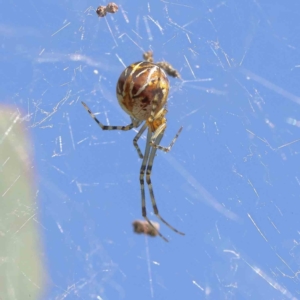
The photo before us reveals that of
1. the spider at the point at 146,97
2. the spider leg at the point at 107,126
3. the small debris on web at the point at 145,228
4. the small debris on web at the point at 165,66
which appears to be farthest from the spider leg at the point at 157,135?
the small debris on web at the point at 145,228

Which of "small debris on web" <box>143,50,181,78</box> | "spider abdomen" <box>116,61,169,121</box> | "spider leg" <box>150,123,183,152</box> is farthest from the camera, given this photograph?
"small debris on web" <box>143,50,181,78</box>

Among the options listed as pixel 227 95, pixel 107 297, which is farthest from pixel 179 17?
pixel 107 297

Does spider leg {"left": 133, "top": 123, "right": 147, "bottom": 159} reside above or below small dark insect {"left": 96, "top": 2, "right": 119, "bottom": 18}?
below

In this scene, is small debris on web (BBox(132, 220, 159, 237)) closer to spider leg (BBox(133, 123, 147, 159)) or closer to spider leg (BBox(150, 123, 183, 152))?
spider leg (BBox(133, 123, 147, 159))

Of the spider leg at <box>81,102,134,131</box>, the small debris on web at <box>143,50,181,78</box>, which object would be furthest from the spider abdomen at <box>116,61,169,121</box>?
the small debris on web at <box>143,50,181,78</box>

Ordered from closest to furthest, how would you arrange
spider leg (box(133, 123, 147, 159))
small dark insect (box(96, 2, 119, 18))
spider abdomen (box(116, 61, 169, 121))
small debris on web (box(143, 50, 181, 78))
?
spider abdomen (box(116, 61, 169, 121)) → spider leg (box(133, 123, 147, 159)) → small debris on web (box(143, 50, 181, 78)) → small dark insect (box(96, 2, 119, 18))

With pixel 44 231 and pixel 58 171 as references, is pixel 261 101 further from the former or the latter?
pixel 44 231

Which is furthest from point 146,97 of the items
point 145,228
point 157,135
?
point 145,228
